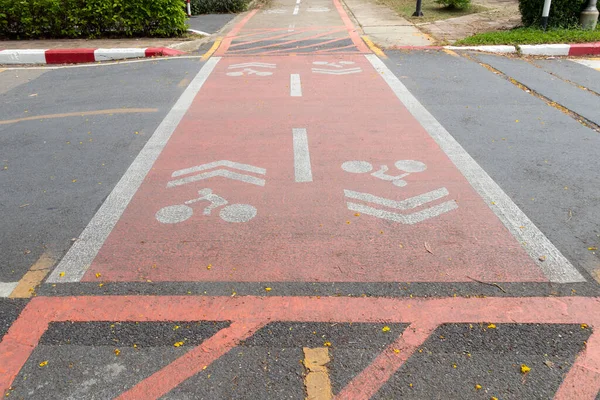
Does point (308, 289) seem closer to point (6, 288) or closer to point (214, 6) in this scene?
point (6, 288)

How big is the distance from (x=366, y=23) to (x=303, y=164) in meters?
10.9

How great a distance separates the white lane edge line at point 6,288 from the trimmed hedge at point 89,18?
10435 millimetres

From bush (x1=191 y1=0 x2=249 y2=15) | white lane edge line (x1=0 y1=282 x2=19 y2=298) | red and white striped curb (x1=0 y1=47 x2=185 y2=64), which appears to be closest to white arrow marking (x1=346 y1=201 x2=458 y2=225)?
white lane edge line (x1=0 y1=282 x2=19 y2=298)

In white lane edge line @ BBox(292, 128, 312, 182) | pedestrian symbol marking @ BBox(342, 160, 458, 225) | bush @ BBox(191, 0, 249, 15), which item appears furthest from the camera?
bush @ BBox(191, 0, 249, 15)

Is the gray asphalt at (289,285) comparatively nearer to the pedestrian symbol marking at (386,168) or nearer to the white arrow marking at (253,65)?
the pedestrian symbol marking at (386,168)

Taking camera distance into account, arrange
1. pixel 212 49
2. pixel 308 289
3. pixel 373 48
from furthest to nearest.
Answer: pixel 212 49
pixel 373 48
pixel 308 289

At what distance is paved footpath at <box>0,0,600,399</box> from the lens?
264cm

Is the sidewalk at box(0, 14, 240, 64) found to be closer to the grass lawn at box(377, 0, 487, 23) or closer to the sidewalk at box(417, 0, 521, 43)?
the sidewalk at box(417, 0, 521, 43)

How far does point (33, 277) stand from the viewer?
Result: 349 cm

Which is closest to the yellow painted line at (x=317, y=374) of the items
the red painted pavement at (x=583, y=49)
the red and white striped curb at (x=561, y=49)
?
the red and white striped curb at (x=561, y=49)

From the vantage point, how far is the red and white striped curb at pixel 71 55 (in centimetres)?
1108

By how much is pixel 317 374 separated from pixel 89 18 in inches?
488

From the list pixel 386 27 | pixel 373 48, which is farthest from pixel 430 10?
pixel 373 48

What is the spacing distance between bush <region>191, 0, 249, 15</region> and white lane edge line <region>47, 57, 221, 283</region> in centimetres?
1188
